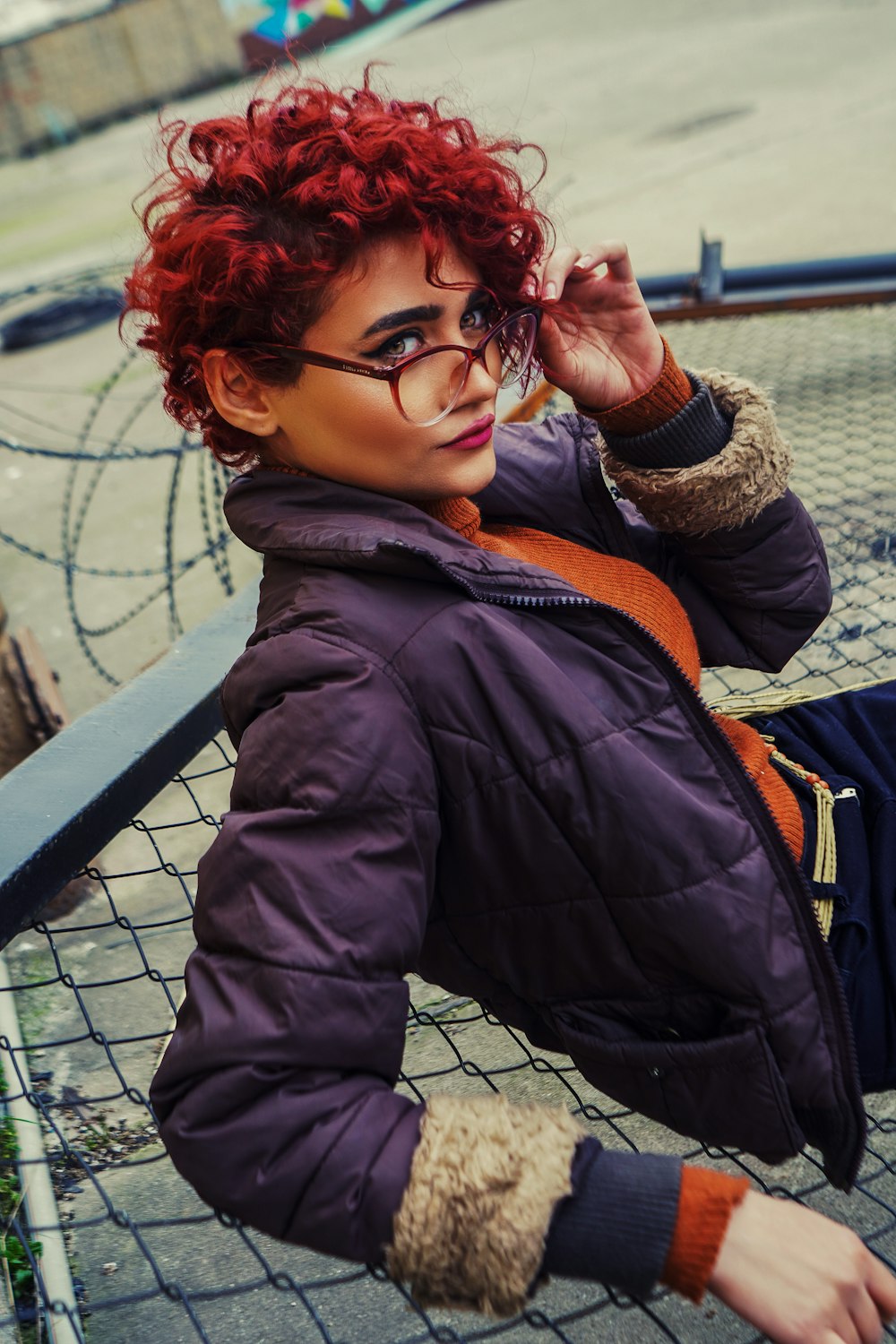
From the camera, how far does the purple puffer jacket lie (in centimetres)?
100

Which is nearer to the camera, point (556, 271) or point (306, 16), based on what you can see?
point (556, 271)

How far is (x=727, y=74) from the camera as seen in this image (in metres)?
10.2

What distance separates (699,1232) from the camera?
1.00 metres

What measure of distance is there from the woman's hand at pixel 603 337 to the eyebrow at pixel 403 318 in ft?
1.02

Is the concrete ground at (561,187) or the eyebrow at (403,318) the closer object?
the eyebrow at (403,318)

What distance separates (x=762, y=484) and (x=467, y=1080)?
104 centimetres

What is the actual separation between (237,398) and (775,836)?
28.7 inches

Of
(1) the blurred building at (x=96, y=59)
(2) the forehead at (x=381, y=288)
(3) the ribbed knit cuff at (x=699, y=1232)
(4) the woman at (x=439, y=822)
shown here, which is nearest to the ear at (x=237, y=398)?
(4) the woman at (x=439, y=822)

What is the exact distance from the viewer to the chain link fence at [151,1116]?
154cm

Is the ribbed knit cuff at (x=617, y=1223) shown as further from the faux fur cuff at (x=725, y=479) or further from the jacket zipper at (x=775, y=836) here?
the faux fur cuff at (x=725, y=479)

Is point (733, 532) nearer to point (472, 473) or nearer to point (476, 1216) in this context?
point (472, 473)

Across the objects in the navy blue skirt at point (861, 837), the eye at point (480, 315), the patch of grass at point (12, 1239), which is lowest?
the patch of grass at point (12, 1239)

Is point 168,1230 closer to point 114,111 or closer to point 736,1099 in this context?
point 736,1099

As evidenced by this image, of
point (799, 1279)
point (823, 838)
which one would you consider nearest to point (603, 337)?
point (823, 838)
